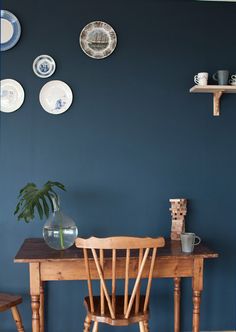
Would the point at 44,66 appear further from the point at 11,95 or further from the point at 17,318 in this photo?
the point at 17,318

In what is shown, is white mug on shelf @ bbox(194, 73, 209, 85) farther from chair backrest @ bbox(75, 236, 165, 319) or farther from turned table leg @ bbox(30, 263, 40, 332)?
turned table leg @ bbox(30, 263, 40, 332)

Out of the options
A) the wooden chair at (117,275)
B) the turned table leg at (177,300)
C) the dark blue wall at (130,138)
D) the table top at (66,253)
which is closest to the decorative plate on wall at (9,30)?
the dark blue wall at (130,138)

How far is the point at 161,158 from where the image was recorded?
3002 mm

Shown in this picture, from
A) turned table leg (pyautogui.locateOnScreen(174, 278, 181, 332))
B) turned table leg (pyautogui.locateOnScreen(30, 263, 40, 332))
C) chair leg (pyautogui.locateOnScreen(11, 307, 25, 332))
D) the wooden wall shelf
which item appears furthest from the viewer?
turned table leg (pyautogui.locateOnScreen(174, 278, 181, 332))

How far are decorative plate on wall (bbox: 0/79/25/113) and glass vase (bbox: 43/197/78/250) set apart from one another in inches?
30.1

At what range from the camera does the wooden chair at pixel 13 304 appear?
2530 mm

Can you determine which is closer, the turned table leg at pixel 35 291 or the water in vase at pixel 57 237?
the turned table leg at pixel 35 291

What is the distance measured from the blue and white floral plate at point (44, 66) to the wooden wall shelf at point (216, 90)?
2.93 ft

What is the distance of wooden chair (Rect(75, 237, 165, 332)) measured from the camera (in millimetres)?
2267

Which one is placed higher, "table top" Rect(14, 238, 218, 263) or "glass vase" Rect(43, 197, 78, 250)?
"glass vase" Rect(43, 197, 78, 250)

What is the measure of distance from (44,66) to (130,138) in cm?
71

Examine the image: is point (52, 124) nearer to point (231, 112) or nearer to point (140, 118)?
point (140, 118)

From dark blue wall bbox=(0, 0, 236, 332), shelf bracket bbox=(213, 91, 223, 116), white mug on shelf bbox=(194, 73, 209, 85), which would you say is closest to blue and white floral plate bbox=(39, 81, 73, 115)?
dark blue wall bbox=(0, 0, 236, 332)

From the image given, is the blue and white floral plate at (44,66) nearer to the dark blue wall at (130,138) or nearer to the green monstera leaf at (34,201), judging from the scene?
the dark blue wall at (130,138)
